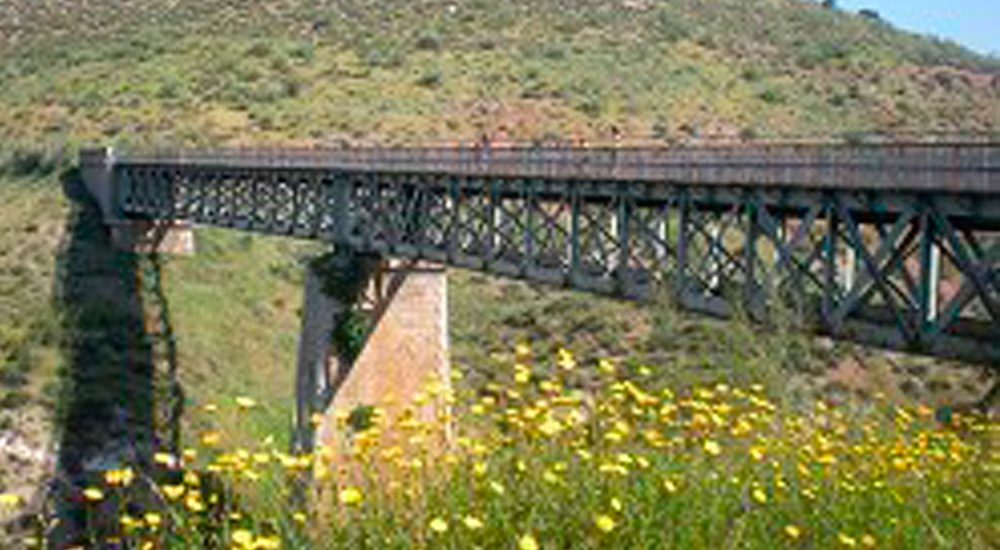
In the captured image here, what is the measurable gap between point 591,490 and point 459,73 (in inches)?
3260

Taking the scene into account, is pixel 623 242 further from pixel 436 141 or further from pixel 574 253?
pixel 436 141

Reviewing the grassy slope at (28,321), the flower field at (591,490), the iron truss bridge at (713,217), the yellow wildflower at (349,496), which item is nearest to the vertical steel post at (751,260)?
the iron truss bridge at (713,217)

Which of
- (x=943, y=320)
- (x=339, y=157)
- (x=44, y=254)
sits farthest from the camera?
(x=44, y=254)

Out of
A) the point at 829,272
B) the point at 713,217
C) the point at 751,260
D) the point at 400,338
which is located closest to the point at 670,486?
the point at 829,272

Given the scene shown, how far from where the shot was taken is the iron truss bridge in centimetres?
1681

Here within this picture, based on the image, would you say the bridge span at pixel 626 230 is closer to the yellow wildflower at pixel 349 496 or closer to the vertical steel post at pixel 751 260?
the vertical steel post at pixel 751 260

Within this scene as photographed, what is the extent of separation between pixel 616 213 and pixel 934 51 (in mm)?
96935

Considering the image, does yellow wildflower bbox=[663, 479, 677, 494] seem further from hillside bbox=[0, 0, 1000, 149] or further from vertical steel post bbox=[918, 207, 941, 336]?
hillside bbox=[0, 0, 1000, 149]

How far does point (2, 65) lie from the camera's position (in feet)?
317

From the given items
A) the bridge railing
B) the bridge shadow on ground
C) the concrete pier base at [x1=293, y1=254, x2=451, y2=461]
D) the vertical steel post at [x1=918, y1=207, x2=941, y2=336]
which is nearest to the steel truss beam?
the vertical steel post at [x1=918, y1=207, x2=941, y2=336]

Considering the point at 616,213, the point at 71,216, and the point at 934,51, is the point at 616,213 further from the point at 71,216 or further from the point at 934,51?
the point at 934,51

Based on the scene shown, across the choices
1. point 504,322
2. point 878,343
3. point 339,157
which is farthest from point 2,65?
point 878,343

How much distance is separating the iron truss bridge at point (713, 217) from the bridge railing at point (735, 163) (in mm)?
32

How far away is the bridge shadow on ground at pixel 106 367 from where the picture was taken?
3738cm
